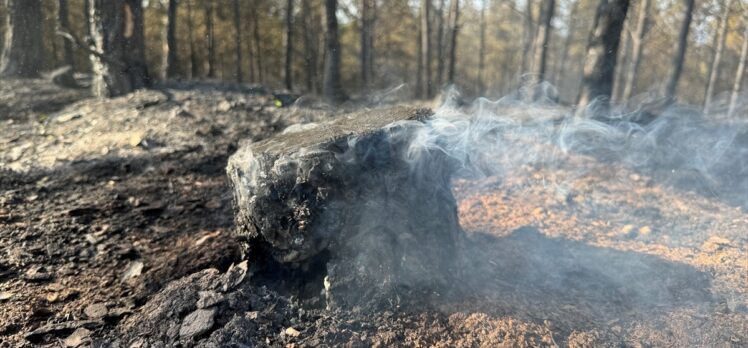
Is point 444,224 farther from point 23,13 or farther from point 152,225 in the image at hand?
point 23,13

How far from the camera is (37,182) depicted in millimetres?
5137

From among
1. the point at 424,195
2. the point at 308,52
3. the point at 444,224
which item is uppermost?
the point at 308,52

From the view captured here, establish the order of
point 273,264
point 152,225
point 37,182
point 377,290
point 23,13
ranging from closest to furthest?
point 377,290 < point 273,264 < point 152,225 < point 37,182 < point 23,13

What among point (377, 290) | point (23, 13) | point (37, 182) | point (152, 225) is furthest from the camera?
point (23, 13)

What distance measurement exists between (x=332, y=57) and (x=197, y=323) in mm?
7296

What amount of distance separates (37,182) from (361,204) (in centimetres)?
401

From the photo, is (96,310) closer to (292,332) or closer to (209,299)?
(209,299)

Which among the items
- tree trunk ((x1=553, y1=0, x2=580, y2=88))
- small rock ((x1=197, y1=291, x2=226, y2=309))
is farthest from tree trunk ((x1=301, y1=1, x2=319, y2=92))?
small rock ((x1=197, y1=291, x2=226, y2=309))

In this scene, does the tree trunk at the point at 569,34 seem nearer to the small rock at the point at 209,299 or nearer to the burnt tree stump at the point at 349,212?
the burnt tree stump at the point at 349,212

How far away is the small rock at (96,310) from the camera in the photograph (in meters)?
3.11

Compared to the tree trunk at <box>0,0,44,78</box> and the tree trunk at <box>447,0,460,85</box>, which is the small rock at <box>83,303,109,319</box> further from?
the tree trunk at <box>447,0,460,85</box>

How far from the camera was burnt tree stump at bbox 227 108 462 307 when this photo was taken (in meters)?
3.11

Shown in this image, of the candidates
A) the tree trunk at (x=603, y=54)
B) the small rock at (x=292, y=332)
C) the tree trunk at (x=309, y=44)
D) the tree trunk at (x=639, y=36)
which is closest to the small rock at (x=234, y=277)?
the small rock at (x=292, y=332)

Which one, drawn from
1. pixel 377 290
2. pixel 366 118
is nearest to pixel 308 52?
pixel 366 118
